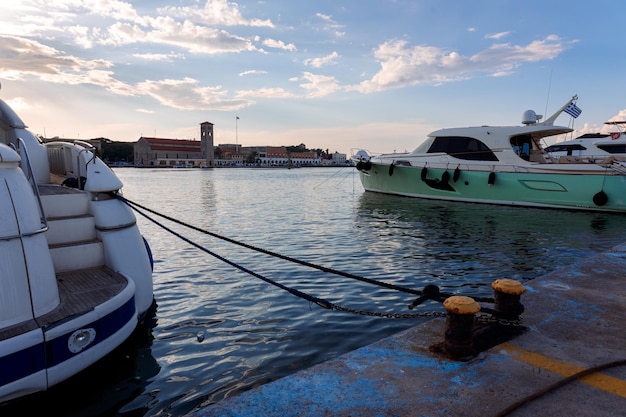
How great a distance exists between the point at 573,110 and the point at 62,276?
87.6 ft

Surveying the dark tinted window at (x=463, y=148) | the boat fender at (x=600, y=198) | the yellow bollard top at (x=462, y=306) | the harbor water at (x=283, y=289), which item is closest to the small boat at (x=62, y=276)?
the harbor water at (x=283, y=289)

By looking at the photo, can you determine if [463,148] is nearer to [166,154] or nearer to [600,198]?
[600,198]

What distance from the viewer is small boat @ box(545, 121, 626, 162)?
2816 cm

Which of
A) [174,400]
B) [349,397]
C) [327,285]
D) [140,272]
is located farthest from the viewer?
[327,285]

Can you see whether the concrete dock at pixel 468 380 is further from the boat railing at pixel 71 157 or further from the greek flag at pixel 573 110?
the greek flag at pixel 573 110

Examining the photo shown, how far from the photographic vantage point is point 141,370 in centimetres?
451

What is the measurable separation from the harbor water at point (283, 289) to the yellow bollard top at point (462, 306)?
0.95 meters

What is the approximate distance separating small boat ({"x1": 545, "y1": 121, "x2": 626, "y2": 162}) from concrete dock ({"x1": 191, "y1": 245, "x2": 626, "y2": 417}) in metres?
25.3

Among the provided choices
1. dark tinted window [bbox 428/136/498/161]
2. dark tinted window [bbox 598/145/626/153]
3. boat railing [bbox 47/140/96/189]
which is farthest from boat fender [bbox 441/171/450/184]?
boat railing [bbox 47/140/96/189]

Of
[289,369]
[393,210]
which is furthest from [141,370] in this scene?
[393,210]

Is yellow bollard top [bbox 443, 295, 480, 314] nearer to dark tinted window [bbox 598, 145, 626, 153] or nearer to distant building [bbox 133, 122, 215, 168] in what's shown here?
dark tinted window [bbox 598, 145, 626, 153]

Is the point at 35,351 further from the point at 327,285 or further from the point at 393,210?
the point at 393,210

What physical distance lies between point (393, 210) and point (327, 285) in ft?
41.5

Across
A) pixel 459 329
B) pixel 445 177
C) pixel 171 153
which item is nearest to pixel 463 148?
pixel 445 177
